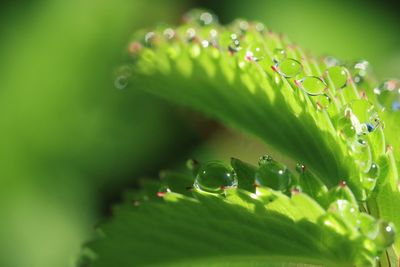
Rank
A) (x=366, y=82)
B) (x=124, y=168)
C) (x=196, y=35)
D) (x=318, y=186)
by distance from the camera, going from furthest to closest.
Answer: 1. (x=124, y=168)
2. (x=196, y=35)
3. (x=366, y=82)
4. (x=318, y=186)

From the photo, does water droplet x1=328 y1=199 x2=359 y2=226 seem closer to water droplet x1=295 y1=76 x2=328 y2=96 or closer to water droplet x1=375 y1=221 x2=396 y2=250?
water droplet x1=375 y1=221 x2=396 y2=250

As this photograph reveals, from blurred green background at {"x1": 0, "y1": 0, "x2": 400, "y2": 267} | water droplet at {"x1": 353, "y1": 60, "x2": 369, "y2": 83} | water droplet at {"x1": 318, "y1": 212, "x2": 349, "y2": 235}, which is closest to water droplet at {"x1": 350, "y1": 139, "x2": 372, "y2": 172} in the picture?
water droplet at {"x1": 318, "y1": 212, "x2": 349, "y2": 235}

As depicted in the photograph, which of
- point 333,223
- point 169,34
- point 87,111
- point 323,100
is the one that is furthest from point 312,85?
point 87,111

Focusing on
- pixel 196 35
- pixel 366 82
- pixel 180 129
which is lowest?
pixel 366 82

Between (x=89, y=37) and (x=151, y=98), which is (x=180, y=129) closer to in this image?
(x=151, y=98)

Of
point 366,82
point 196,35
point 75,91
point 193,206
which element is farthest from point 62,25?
point 193,206

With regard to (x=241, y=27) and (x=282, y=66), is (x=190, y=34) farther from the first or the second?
(x=282, y=66)

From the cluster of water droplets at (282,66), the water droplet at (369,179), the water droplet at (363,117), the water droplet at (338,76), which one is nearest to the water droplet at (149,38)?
the cluster of water droplets at (282,66)
